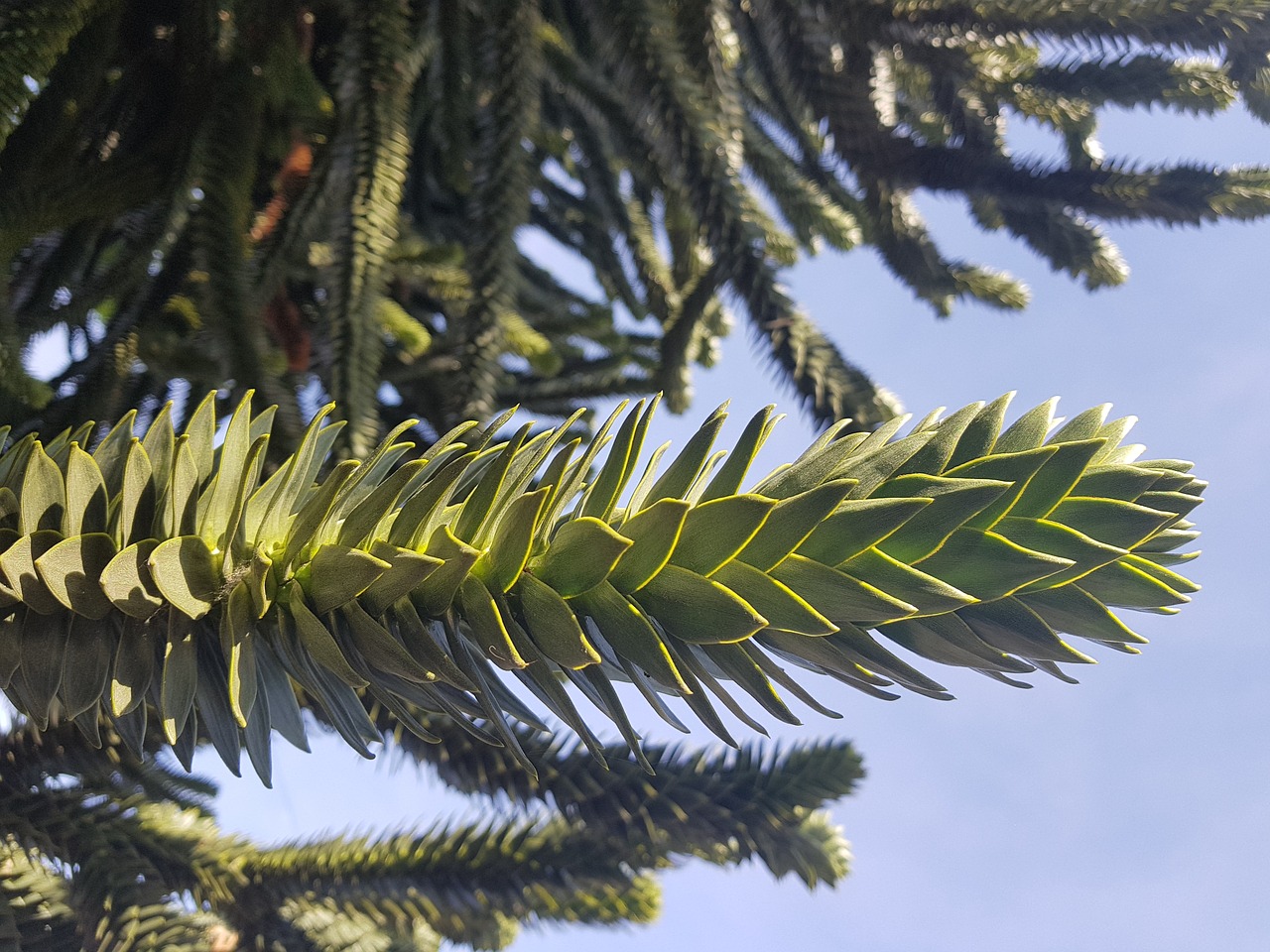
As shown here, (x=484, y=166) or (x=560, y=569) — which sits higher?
(x=484, y=166)

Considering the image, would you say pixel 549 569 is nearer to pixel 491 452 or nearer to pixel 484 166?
pixel 491 452

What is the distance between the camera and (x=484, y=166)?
1.67 metres

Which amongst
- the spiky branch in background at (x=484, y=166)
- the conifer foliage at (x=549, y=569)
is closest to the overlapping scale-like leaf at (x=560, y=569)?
the conifer foliage at (x=549, y=569)

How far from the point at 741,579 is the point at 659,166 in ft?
6.09

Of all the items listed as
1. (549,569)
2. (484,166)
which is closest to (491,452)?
(549,569)

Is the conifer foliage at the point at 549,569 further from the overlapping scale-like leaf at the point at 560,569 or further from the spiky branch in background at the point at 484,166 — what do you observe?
the spiky branch in background at the point at 484,166

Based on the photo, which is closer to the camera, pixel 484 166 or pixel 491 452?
pixel 491 452

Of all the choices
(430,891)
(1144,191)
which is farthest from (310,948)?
(1144,191)

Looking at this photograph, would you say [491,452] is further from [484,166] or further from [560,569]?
[484,166]

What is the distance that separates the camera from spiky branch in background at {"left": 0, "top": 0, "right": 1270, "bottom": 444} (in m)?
1.47

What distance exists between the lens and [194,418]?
60cm

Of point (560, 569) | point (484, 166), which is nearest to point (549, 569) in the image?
point (560, 569)

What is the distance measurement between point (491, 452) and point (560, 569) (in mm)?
101

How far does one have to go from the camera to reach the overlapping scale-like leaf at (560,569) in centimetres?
54
